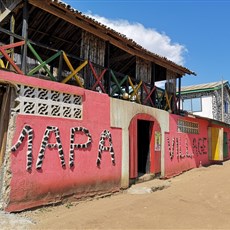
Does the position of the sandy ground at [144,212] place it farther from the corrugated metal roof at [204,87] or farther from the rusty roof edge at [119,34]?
the corrugated metal roof at [204,87]

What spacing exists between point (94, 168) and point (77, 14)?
401 centimetres

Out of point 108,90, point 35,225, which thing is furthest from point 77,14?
point 35,225

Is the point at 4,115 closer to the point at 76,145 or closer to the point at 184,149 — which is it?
the point at 76,145

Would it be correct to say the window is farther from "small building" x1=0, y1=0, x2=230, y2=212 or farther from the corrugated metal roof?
"small building" x1=0, y1=0, x2=230, y2=212

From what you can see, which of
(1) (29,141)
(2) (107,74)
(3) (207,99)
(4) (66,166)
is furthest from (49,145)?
(3) (207,99)

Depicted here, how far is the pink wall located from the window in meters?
A: 9.34

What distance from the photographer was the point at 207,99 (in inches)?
968

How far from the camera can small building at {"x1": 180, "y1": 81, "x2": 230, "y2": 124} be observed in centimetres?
2433

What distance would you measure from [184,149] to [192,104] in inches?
525

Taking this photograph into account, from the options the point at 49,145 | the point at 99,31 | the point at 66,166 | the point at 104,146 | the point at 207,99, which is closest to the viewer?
the point at 49,145

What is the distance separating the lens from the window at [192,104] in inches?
986

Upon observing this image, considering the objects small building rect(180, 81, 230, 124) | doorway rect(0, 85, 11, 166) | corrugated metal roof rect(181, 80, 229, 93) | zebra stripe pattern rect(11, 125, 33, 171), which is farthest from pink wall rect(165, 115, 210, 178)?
corrugated metal roof rect(181, 80, 229, 93)

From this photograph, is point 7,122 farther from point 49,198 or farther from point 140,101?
point 140,101

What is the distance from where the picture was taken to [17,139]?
19.1ft
